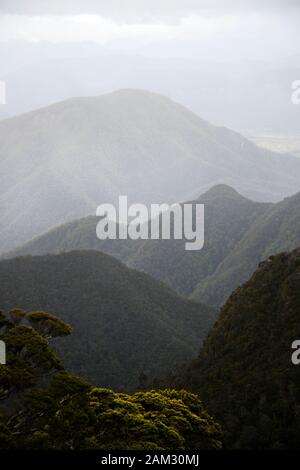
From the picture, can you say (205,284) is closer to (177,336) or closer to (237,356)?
(177,336)

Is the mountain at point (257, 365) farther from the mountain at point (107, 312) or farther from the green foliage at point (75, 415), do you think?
the mountain at point (107, 312)

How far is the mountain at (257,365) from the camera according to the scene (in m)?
34.9

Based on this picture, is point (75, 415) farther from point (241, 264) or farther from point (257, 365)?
point (241, 264)

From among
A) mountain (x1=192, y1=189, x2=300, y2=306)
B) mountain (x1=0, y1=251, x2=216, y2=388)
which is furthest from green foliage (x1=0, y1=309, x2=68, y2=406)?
mountain (x1=192, y1=189, x2=300, y2=306)

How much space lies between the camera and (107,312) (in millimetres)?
104375

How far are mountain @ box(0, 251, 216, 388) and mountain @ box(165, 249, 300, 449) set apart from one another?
30.8 m

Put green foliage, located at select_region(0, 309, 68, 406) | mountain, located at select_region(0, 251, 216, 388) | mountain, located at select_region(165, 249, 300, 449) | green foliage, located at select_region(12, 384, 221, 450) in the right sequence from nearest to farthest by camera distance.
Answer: green foliage, located at select_region(12, 384, 221, 450), green foliage, located at select_region(0, 309, 68, 406), mountain, located at select_region(165, 249, 300, 449), mountain, located at select_region(0, 251, 216, 388)

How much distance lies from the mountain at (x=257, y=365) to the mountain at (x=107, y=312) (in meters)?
30.8

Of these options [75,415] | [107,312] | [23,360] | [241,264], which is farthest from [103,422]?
[241,264]

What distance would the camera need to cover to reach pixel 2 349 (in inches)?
966

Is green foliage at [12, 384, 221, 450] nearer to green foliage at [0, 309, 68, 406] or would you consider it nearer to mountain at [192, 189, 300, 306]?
green foliage at [0, 309, 68, 406]

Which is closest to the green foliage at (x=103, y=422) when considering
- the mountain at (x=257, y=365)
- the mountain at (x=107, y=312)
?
the mountain at (x=257, y=365)

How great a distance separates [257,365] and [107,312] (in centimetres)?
6170

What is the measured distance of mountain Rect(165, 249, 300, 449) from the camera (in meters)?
34.9
